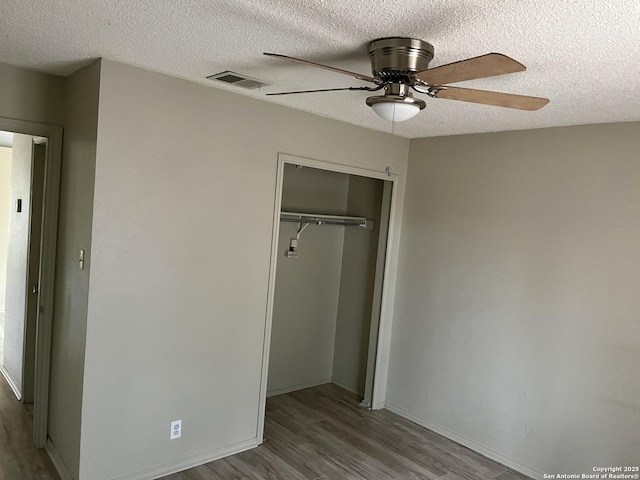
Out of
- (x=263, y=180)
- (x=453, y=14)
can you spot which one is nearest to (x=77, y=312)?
(x=263, y=180)

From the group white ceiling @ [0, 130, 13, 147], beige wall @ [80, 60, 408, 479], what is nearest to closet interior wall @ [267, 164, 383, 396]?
beige wall @ [80, 60, 408, 479]

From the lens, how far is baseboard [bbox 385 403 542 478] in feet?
11.1

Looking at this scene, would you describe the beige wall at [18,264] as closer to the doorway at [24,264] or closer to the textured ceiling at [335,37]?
the doorway at [24,264]

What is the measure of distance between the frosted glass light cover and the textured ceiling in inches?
10.1

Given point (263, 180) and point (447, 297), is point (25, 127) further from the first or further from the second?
point (447, 297)

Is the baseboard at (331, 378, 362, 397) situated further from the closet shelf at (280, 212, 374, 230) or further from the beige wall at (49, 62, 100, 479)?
the beige wall at (49, 62, 100, 479)

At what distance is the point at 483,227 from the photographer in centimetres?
368

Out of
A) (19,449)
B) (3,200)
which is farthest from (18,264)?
(3,200)

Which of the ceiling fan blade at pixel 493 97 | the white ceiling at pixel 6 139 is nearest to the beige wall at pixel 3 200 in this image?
the white ceiling at pixel 6 139

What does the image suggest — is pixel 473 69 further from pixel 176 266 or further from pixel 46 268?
pixel 46 268

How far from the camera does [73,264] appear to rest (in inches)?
112

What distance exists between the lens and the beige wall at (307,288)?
14.5 feet

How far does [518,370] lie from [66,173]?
10.7ft

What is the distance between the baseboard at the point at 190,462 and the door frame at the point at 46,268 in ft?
2.69
